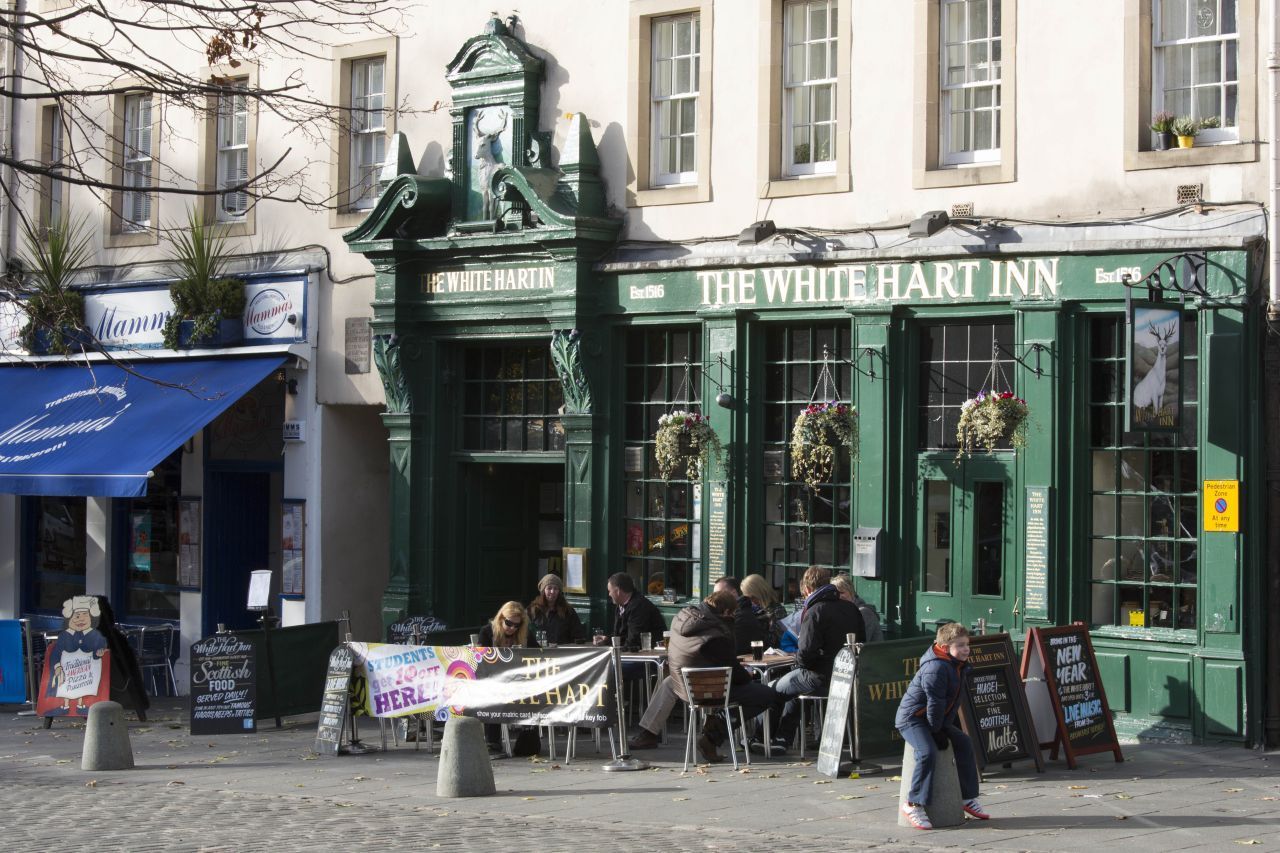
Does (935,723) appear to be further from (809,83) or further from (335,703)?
(809,83)

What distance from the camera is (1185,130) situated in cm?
1496

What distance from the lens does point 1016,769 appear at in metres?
13.8

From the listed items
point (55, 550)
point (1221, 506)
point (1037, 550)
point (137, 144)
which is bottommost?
point (55, 550)

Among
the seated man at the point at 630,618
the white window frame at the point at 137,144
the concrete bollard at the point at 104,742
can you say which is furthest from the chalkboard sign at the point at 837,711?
the white window frame at the point at 137,144

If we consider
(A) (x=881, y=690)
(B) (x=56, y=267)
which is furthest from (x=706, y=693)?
(B) (x=56, y=267)

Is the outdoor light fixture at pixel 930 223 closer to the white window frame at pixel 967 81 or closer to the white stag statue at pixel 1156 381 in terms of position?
the white window frame at pixel 967 81

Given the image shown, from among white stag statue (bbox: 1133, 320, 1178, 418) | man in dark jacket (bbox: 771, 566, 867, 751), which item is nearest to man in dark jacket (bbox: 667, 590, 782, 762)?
man in dark jacket (bbox: 771, 566, 867, 751)

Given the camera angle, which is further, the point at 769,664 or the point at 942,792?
the point at 769,664

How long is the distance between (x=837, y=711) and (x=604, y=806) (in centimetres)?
196

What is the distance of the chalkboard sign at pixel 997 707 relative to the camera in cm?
1341

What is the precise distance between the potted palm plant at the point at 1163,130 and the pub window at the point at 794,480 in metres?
3.32

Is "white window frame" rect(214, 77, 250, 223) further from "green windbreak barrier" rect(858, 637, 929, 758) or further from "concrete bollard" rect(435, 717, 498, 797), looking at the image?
"green windbreak barrier" rect(858, 637, 929, 758)

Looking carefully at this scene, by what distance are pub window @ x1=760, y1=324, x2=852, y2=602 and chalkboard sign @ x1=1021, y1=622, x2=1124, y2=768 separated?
3.10m

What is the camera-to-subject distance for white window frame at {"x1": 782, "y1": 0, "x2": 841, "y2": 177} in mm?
17219
